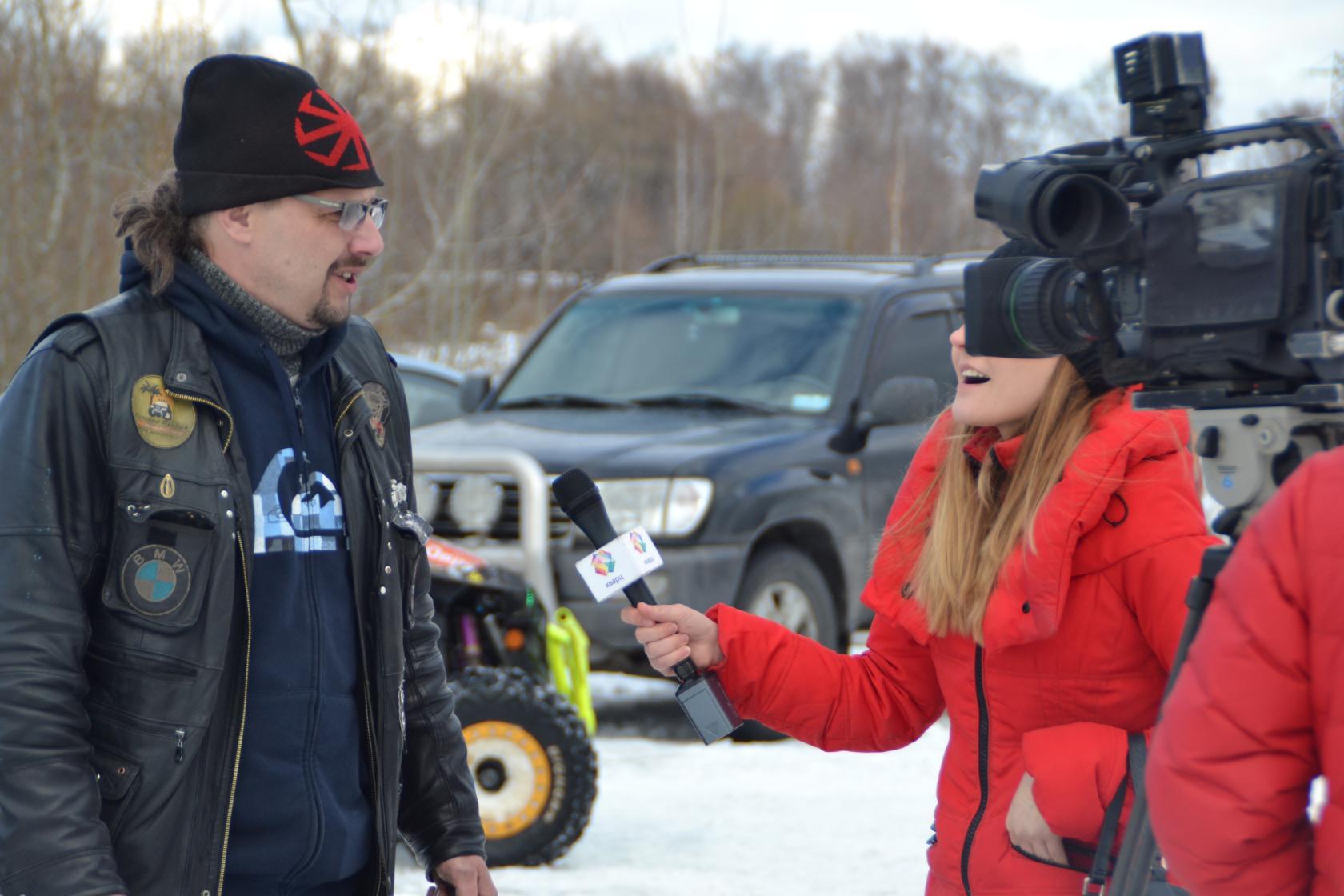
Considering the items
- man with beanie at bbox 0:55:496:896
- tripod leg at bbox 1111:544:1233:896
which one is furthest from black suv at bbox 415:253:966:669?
tripod leg at bbox 1111:544:1233:896

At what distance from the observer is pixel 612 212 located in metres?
36.8

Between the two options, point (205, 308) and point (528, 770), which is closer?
point (205, 308)

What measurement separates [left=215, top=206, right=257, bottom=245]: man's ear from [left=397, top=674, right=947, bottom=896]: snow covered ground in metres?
2.77

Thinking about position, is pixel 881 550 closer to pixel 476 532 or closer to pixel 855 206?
pixel 476 532

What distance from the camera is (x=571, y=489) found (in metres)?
2.48

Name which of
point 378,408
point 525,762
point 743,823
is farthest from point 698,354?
point 378,408

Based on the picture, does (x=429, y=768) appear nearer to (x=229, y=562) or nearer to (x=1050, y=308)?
(x=229, y=562)

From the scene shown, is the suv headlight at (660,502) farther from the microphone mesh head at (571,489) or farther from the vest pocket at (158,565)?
the vest pocket at (158,565)

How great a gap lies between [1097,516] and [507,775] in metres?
3.09

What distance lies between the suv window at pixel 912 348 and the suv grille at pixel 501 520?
5.92 feet

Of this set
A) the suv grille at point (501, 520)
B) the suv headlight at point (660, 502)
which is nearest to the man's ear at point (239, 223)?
the suv grille at point (501, 520)

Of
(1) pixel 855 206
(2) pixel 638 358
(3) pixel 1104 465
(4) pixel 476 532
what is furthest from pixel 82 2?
(1) pixel 855 206

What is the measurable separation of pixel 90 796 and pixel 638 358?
5.63 meters

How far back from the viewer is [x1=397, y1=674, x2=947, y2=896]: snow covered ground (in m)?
4.89
